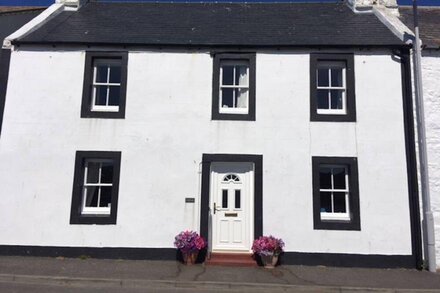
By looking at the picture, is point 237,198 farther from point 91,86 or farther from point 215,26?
point 215,26

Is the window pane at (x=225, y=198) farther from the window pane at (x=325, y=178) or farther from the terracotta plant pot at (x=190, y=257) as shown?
the window pane at (x=325, y=178)

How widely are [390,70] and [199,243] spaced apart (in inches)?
281

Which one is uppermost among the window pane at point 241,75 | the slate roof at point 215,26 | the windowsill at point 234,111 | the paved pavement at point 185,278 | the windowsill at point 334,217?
the slate roof at point 215,26

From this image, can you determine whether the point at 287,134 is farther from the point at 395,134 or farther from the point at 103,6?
the point at 103,6

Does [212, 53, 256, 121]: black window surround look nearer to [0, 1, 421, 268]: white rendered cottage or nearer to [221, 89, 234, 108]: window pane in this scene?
[0, 1, 421, 268]: white rendered cottage

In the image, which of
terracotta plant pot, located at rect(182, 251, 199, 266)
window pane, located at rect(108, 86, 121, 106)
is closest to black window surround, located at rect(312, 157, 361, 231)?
terracotta plant pot, located at rect(182, 251, 199, 266)

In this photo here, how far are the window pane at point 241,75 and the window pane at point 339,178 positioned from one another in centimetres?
360

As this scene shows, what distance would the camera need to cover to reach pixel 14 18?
15.1m

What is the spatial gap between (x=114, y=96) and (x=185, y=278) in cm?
580

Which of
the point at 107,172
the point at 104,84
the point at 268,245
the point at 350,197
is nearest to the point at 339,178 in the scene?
the point at 350,197

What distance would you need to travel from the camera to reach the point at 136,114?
37.5 feet

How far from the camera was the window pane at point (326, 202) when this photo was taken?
436 inches

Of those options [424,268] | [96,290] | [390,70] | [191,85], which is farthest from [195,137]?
[424,268]

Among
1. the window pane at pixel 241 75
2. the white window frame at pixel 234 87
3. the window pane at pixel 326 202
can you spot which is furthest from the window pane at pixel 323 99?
the window pane at pixel 326 202
